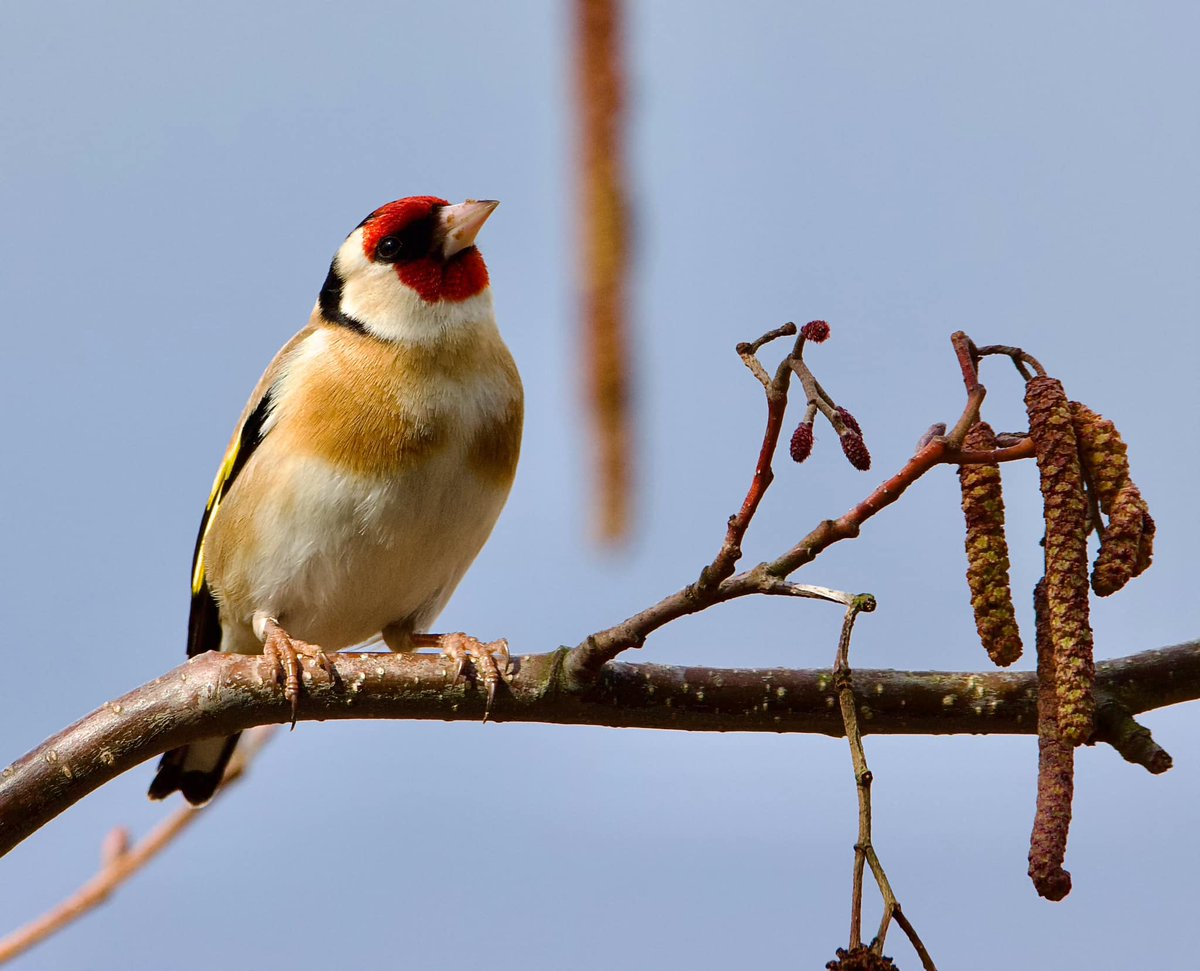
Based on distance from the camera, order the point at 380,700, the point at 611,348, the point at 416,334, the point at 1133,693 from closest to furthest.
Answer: the point at 611,348 < the point at 1133,693 < the point at 380,700 < the point at 416,334

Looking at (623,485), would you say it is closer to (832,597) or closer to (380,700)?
(832,597)

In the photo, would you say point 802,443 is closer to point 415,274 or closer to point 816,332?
point 816,332

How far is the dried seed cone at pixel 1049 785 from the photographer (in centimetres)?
172

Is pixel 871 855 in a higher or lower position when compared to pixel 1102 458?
lower

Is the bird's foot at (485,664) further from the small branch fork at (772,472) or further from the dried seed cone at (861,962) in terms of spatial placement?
the dried seed cone at (861,962)

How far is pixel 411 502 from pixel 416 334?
1.94 ft

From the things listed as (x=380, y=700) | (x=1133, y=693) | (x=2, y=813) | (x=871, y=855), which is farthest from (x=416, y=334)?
(x=871, y=855)

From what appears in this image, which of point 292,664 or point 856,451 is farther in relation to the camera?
point 292,664

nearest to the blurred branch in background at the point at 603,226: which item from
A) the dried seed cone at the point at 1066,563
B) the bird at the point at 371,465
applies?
the dried seed cone at the point at 1066,563

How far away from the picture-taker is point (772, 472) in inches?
83.0

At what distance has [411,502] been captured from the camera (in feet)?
13.1

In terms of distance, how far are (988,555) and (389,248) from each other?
2.98 m

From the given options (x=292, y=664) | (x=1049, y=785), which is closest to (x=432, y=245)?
(x=292, y=664)

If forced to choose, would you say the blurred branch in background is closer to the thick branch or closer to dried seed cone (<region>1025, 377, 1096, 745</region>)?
dried seed cone (<region>1025, 377, 1096, 745</region>)
